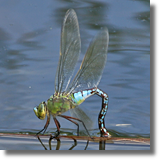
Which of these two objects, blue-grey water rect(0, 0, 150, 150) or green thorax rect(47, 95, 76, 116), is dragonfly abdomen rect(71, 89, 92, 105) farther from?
blue-grey water rect(0, 0, 150, 150)

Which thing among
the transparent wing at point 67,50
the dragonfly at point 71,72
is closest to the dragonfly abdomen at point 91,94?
the dragonfly at point 71,72

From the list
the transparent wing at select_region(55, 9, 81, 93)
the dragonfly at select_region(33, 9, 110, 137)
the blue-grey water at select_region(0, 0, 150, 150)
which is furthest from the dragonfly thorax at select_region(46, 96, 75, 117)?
the blue-grey water at select_region(0, 0, 150, 150)

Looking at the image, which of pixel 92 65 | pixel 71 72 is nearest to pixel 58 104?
pixel 71 72

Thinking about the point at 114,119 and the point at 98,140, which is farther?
the point at 114,119

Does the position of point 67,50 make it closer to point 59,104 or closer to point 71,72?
point 71,72

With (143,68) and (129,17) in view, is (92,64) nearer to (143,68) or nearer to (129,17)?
(143,68)

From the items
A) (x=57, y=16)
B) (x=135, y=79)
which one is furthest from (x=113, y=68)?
(x=57, y=16)
